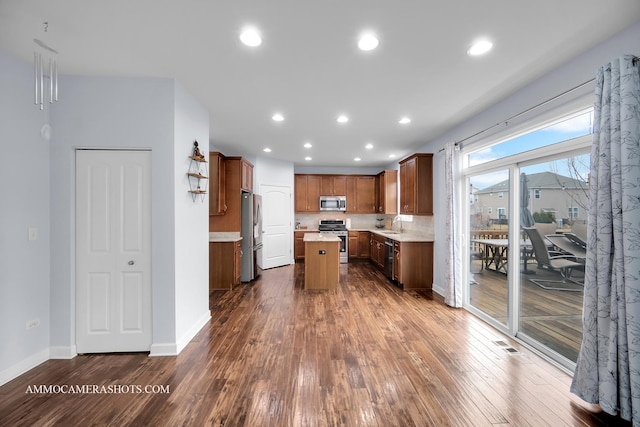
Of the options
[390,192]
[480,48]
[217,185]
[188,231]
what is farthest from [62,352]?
[390,192]

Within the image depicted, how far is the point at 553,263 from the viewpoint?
254cm

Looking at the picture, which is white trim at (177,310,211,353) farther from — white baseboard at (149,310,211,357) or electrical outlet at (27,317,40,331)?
electrical outlet at (27,317,40,331)

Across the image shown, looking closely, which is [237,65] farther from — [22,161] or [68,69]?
[22,161]

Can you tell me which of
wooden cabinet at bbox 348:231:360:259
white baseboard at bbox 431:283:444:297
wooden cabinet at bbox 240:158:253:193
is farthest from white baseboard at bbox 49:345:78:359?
wooden cabinet at bbox 348:231:360:259

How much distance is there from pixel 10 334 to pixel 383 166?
287 inches

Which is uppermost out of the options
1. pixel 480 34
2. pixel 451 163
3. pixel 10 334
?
pixel 480 34

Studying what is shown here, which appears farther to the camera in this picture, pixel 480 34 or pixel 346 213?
pixel 346 213

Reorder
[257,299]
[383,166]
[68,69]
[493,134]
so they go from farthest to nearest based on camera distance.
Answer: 1. [383,166]
2. [257,299]
3. [493,134]
4. [68,69]

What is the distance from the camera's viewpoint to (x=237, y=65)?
2.29 m

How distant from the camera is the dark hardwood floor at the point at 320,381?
1.76 meters

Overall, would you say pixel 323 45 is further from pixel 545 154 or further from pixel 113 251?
pixel 113 251

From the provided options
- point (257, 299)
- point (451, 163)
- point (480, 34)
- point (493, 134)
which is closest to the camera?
point (480, 34)

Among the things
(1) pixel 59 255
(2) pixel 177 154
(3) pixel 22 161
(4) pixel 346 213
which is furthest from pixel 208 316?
(4) pixel 346 213

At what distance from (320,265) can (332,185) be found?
10.8 feet
